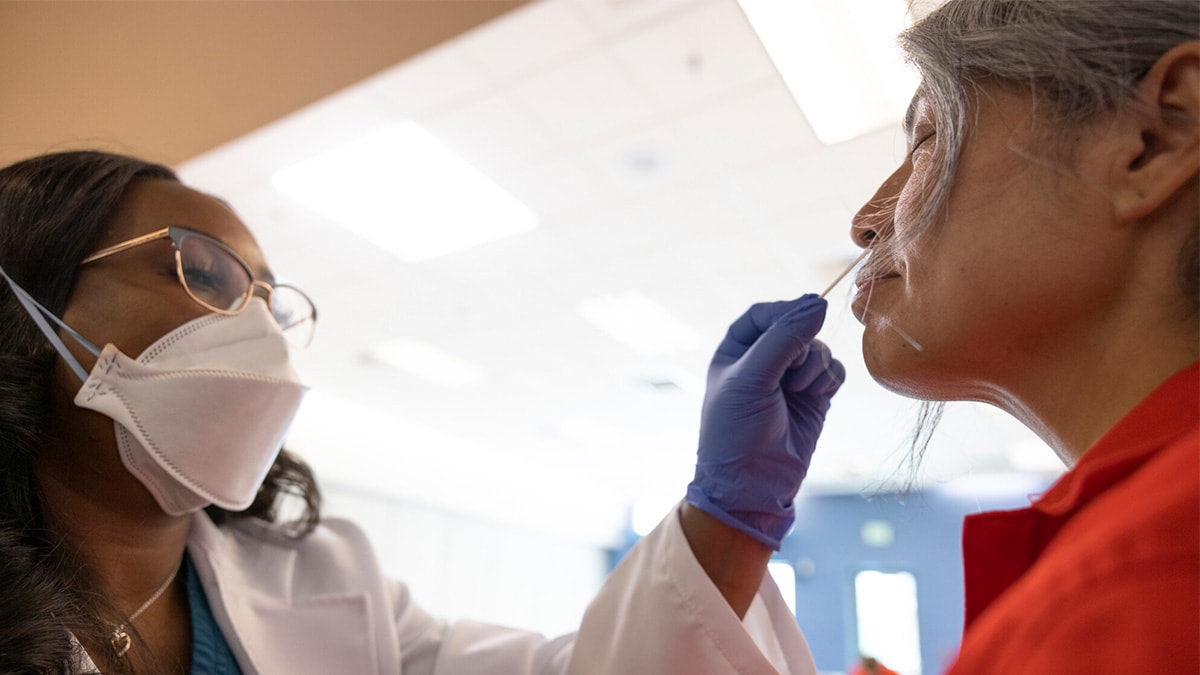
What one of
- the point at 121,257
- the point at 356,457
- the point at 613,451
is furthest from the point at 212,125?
the point at 613,451

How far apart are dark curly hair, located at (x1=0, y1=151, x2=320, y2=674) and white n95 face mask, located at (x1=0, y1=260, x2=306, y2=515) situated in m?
0.04

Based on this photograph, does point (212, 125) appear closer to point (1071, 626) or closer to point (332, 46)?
point (332, 46)

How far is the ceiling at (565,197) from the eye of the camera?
1613 mm

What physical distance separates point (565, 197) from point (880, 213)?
269cm

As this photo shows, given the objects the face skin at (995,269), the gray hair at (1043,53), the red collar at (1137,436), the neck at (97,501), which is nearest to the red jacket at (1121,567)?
the red collar at (1137,436)

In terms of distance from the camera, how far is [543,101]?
9.30 feet

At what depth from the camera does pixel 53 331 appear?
42.1 inches

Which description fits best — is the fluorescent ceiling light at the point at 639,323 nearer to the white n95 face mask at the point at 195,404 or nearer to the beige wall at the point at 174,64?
the beige wall at the point at 174,64

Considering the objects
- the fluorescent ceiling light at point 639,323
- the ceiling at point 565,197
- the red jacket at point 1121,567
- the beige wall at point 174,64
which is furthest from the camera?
the fluorescent ceiling light at point 639,323

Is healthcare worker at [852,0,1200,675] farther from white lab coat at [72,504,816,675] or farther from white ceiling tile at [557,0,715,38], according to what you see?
white ceiling tile at [557,0,715,38]

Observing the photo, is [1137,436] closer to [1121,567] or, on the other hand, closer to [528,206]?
[1121,567]

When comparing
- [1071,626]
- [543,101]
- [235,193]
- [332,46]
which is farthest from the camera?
[235,193]

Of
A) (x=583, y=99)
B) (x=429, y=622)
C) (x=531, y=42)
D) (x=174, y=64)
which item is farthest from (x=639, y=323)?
(x=429, y=622)

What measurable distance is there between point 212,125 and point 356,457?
5236mm
